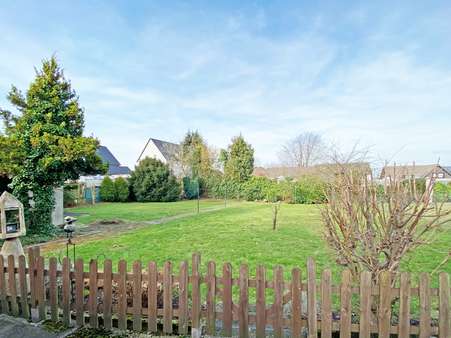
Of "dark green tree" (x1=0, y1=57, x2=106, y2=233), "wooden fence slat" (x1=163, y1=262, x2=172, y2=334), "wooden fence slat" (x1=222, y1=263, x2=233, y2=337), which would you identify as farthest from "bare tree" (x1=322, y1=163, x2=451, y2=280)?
"dark green tree" (x1=0, y1=57, x2=106, y2=233)

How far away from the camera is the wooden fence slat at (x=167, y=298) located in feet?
8.56

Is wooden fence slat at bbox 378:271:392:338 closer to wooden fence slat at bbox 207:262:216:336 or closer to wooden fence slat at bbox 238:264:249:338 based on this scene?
wooden fence slat at bbox 238:264:249:338

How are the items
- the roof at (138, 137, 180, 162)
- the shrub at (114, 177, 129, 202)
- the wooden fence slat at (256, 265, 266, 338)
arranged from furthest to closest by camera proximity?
the roof at (138, 137, 180, 162) → the shrub at (114, 177, 129, 202) → the wooden fence slat at (256, 265, 266, 338)

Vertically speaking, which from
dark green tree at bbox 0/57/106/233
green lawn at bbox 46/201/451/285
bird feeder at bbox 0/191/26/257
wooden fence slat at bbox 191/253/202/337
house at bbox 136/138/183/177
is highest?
house at bbox 136/138/183/177

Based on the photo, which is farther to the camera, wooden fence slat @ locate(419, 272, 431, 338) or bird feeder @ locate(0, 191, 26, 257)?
bird feeder @ locate(0, 191, 26, 257)

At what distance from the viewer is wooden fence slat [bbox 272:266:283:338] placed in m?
2.38

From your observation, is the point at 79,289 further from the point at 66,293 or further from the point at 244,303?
the point at 244,303

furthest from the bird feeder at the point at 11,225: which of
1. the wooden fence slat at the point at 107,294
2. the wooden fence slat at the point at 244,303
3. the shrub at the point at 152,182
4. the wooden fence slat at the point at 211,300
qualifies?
the shrub at the point at 152,182

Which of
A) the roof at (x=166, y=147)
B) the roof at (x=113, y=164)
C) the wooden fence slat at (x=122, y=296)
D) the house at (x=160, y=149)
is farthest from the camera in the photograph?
the roof at (x=113, y=164)

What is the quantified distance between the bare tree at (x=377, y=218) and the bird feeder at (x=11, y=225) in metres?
4.48

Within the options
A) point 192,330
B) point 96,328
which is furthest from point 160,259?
point 192,330

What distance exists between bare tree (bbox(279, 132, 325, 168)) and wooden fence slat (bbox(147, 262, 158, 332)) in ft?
108

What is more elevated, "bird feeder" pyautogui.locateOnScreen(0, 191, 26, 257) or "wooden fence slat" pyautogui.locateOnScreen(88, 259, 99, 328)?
"bird feeder" pyautogui.locateOnScreen(0, 191, 26, 257)

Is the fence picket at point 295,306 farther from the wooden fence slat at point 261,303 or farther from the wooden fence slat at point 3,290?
the wooden fence slat at point 3,290
